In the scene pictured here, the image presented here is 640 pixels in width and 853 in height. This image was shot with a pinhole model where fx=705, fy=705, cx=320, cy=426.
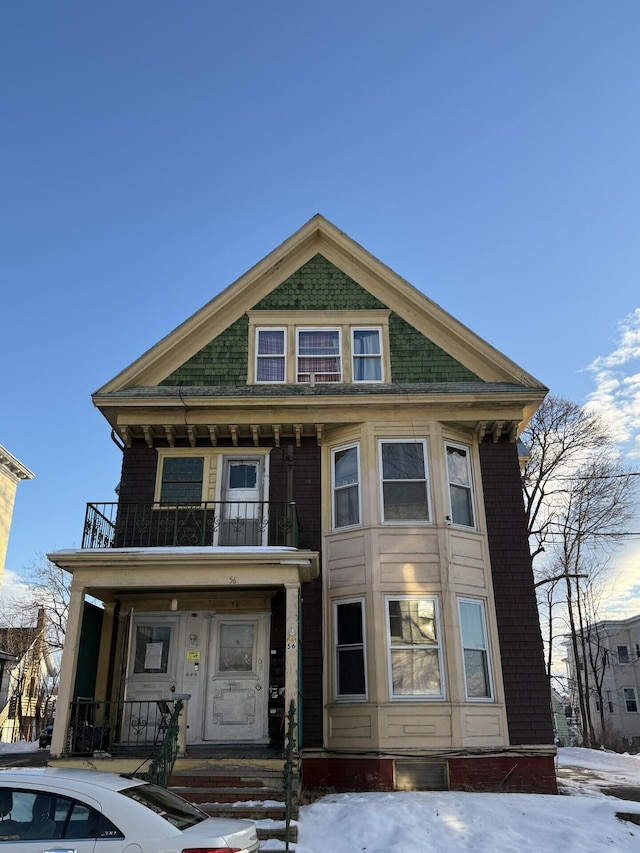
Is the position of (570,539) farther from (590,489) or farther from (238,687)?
(238,687)

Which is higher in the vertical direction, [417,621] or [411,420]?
[411,420]

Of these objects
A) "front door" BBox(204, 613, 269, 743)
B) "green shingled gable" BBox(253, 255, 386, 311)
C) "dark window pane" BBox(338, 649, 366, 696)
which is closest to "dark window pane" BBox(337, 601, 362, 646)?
"dark window pane" BBox(338, 649, 366, 696)

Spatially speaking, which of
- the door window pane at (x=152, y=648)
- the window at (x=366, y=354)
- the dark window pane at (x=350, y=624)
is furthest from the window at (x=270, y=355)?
the door window pane at (x=152, y=648)

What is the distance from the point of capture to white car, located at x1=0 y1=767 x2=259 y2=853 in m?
4.79

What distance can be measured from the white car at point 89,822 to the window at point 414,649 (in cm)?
739

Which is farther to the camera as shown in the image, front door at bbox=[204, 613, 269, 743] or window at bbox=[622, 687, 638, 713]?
window at bbox=[622, 687, 638, 713]

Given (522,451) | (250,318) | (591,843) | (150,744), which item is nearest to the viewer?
(591,843)

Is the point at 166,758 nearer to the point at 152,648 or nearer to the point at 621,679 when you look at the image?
the point at 152,648

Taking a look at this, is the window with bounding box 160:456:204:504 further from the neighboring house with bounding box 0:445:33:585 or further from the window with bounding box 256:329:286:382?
the neighboring house with bounding box 0:445:33:585

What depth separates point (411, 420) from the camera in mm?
14000

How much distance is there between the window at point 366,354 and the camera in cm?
1491

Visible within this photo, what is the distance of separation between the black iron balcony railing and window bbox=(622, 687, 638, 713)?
150 feet

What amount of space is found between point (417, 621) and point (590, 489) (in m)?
17.6

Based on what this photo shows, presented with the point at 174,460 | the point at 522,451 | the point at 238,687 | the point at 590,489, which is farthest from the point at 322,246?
the point at 590,489
